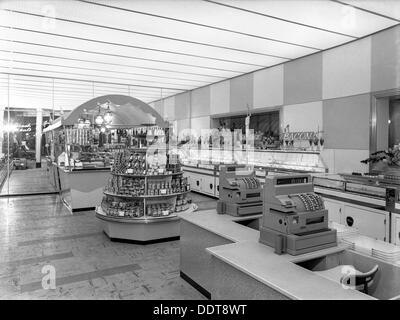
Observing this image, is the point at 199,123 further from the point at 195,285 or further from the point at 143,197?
the point at 195,285

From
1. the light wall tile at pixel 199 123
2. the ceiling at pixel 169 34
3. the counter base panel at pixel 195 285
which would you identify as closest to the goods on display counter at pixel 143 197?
the counter base panel at pixel 195 285

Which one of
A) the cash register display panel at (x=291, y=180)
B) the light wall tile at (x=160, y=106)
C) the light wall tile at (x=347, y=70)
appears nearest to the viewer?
the cash register display panel at (x=291, y=180)

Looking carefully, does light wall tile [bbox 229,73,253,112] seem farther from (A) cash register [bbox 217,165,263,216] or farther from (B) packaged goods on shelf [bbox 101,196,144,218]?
(A) cash register [bbox 217,165,263,216]

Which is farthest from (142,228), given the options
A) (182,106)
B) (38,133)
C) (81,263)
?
(38,133)

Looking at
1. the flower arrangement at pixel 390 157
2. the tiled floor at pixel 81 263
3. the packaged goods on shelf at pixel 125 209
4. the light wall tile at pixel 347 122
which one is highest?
the light wall tile at pixel 347 122

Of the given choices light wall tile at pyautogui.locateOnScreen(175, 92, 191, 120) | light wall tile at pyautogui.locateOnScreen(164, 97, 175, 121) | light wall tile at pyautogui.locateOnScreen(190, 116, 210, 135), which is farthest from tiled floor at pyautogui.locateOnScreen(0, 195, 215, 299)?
light wall tile at pyautogui.locateOnScreen(164, 97, 175, 121)

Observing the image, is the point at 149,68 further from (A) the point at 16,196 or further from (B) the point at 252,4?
(A) the point at 16,196

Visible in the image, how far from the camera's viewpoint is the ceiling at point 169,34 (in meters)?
4.39

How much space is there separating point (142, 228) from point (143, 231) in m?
0.05

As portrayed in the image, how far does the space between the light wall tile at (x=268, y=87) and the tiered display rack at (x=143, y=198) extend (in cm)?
346

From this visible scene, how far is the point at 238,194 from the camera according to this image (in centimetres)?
339

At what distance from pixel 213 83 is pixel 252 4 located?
547 cm

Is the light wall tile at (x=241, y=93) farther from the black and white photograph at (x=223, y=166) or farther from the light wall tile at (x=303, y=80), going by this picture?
the light wall tile at (x=303, y=80)

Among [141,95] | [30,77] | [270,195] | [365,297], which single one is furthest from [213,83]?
[365,297]
